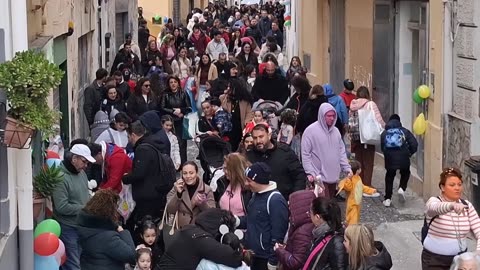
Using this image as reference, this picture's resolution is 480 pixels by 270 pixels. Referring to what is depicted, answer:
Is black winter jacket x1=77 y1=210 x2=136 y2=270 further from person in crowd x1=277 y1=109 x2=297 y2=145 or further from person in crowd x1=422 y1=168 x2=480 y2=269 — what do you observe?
person in crowd x1=277 y1=109 x2=297 y2=145

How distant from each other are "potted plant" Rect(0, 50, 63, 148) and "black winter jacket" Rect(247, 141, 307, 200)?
3.38m

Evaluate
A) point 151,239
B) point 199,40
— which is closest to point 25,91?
point 151,239

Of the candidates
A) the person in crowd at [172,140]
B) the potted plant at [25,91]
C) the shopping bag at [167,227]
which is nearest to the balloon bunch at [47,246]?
the potted plant at [25,91]

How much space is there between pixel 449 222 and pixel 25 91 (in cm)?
376

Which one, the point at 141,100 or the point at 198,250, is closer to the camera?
the point at 198,250

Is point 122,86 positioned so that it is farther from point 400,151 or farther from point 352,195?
point 352,195

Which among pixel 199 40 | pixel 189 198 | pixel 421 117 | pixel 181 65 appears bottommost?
pixel 189 198

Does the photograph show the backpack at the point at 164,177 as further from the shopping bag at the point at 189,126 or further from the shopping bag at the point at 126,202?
the shopping bag at the point at 189,126

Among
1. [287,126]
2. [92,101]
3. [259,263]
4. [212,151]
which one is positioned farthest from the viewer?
[92,101]

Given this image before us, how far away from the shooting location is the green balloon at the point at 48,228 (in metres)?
8.73

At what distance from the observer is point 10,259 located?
823cm

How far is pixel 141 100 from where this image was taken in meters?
16.0

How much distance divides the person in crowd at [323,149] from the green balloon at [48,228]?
13.9 ft

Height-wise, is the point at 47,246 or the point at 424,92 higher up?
the point at 424,92
